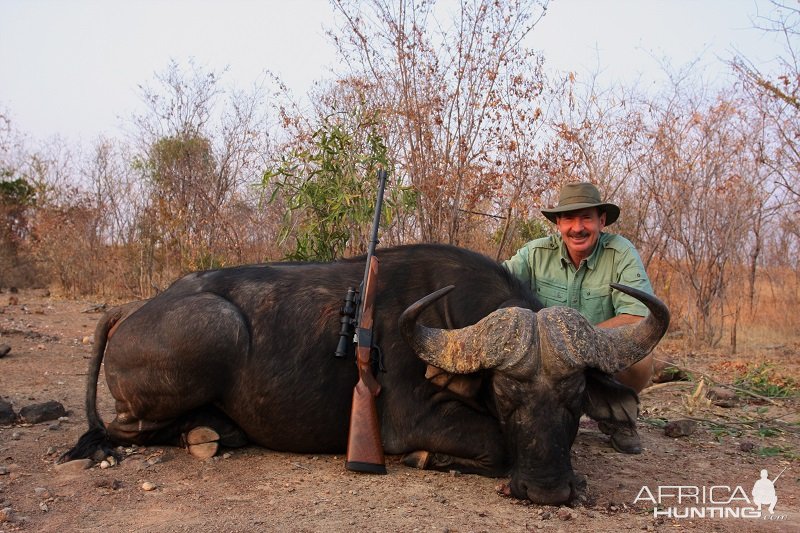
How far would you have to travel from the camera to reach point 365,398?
411cm

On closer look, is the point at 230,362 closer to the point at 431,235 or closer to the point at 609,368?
the point at 609,368

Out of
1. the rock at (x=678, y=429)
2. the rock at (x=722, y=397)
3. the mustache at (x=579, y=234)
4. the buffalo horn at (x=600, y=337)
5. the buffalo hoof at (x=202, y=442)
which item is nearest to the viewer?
the buffalo horn at (x=600, y=337)

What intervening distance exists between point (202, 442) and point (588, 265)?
9.25ft

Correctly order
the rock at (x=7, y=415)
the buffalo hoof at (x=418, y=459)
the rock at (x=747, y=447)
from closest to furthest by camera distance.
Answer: the buffalo hoof at (x=418, y=459), the rock at (x=747, y=447), the rock at (x=7, y=415)

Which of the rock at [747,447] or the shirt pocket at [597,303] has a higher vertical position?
the shirt pocket at [597,303]

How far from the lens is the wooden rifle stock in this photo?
4059 mm

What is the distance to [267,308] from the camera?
4.57 m

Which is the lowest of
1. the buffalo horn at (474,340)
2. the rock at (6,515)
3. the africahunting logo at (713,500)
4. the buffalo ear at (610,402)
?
the rock at (6,515)

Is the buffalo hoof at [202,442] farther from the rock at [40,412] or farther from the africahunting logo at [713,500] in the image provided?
the africahunting logo at [713,500]

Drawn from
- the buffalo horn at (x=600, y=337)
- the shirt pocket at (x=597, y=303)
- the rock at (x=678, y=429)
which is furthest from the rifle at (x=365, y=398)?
the rock at (x=678, y=429)

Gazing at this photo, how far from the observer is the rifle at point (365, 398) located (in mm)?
4059

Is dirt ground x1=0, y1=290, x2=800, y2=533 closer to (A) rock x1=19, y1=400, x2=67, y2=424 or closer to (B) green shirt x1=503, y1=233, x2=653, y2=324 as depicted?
(A) rock x1=19, y1=400, x2=67, y2=424

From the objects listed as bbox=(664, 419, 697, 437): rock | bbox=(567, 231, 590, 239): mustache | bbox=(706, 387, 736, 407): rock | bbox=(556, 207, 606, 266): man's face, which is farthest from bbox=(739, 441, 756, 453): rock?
bbox=(567, 231, 590, 239): mustache

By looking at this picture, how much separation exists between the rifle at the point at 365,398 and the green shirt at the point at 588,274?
118 centimetres
